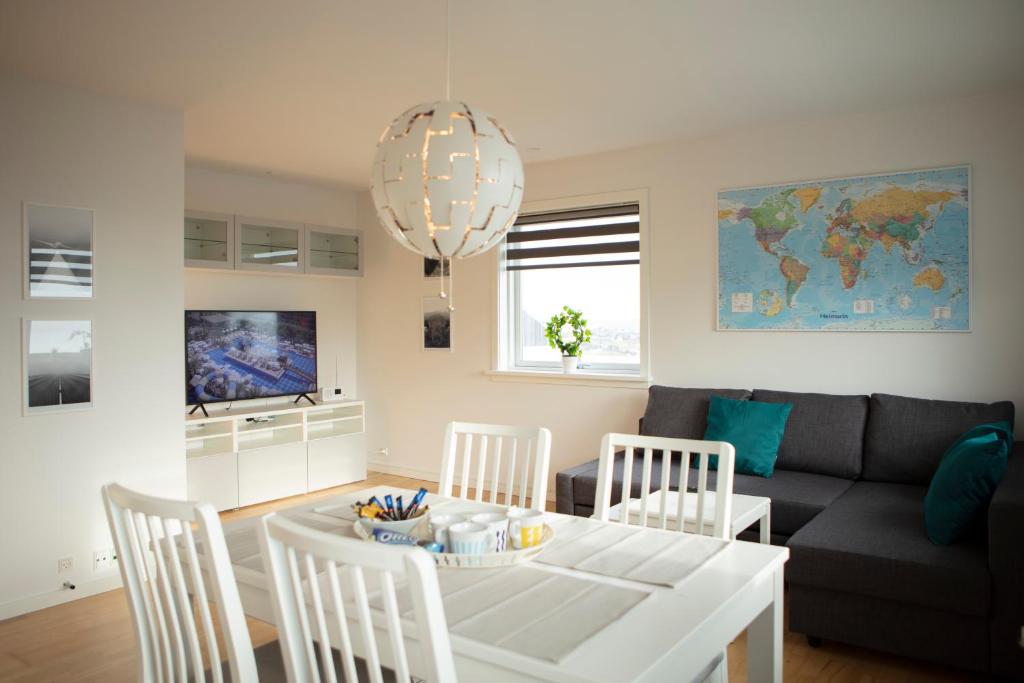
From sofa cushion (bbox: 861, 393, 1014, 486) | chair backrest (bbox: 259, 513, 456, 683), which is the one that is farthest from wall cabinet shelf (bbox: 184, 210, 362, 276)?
chair backrest (bbox: 259, 513, 456, 683)

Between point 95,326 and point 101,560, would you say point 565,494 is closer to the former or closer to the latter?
point 101,560

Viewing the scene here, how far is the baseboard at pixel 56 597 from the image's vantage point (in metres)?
3.49

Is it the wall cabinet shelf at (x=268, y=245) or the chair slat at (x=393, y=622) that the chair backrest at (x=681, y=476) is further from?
the wall cabinet shelf at (x=268, y=245)

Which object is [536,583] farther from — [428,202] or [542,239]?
[542,239]

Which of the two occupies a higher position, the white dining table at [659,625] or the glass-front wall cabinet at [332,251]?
the glass-front wall cabinet at [332,251]

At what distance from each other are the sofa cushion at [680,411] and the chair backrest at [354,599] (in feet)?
10.7

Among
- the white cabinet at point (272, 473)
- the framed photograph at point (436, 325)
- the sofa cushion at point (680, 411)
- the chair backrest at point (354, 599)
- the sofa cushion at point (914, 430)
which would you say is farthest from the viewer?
the framed photograph at point (436, 325)

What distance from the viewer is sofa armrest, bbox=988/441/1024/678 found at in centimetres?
261

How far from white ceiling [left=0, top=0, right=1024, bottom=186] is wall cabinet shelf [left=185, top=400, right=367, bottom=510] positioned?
210 centimetres

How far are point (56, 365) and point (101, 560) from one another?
103 cm

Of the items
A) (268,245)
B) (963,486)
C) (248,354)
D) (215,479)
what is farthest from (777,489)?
(268,245)

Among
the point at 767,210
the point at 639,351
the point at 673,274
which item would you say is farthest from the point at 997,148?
the point at 639,351

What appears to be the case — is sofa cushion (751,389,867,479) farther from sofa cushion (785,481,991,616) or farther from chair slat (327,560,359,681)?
chair slat (327,560,359,681)

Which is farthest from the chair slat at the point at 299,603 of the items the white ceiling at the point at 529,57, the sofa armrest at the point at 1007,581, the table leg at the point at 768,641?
the sofa armrest at the point at 1007,581
